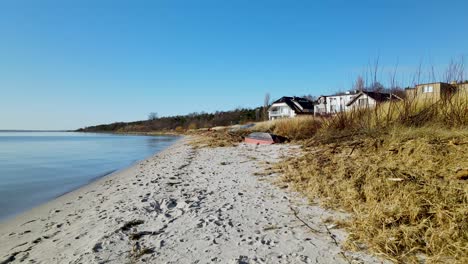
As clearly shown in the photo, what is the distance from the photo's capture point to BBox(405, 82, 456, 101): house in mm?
5625

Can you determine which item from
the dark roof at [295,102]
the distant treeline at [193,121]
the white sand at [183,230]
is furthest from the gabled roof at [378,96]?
the distant treeline at [193,121]

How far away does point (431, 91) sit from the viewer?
238 inches

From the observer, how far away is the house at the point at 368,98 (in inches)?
261

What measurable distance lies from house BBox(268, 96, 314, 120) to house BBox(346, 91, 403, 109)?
4106 cm

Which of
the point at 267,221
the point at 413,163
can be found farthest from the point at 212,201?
the point at 413,163

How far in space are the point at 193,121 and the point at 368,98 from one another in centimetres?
7158

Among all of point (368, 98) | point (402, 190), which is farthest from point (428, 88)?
point (402, 190)

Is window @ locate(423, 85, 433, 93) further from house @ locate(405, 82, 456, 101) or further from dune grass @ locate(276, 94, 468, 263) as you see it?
dune grass @ locate(276, 94, 468, 263)

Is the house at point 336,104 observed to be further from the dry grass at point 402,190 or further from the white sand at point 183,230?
the white sand at point 183,230

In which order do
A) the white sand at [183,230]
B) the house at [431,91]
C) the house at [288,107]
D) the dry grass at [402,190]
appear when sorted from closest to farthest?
the dry grass at [402,190] → the white sand at [183,230] → the house at [431,91] → the house at [288,107]

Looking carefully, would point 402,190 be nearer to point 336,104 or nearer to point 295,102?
point 336,104

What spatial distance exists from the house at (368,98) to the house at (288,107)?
41065 mm

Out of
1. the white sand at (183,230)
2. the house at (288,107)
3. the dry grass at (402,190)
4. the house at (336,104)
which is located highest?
the house at (288,107)

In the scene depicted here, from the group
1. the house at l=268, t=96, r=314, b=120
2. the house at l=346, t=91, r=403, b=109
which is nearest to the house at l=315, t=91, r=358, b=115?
the house at l=346, t=91, r=403, b=109
